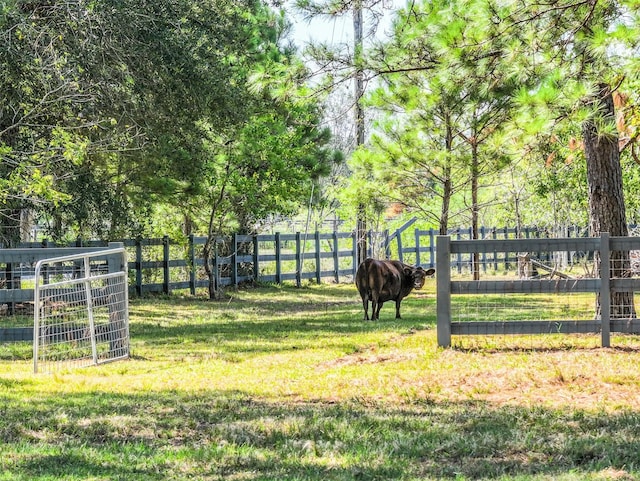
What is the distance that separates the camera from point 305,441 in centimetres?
562

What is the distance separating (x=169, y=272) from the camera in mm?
22656

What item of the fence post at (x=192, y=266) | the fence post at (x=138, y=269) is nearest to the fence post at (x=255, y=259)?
the fence post at (x=192, y=266)

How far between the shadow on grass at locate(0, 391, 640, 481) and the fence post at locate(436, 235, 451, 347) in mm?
2985

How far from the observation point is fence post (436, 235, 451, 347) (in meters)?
9.88

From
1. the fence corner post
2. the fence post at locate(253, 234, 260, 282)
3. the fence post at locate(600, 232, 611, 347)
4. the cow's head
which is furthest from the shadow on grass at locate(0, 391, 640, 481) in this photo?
the fence post at locate(253, 234, 260, 282)

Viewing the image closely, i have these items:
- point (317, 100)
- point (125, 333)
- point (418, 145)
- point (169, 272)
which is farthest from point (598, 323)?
point (169, 272)

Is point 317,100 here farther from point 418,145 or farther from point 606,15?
point 418,145

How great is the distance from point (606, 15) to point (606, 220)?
3320 millimetres

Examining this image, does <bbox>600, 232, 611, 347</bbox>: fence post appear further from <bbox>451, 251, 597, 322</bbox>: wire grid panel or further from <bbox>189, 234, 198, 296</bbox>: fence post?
<bbox>189, 234, 198, 296</bbox>: fence post

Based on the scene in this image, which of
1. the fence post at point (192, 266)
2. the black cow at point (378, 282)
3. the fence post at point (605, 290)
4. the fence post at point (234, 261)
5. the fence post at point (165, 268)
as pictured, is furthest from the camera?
the fence post at point (234, 261)

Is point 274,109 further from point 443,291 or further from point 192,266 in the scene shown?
point 443,291

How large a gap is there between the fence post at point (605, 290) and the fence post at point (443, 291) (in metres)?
1.65

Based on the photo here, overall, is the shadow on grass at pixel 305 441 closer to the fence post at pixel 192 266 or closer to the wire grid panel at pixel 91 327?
the wire grid panel at pixel 91 327

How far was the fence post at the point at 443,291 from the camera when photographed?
988 cm
